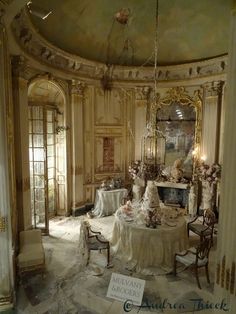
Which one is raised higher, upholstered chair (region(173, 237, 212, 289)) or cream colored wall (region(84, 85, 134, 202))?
cream colored wall (region(84, 85, 134, 202))

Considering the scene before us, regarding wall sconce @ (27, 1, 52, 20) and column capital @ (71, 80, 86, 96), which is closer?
wall sconce @ (27, 1, 52, 20)

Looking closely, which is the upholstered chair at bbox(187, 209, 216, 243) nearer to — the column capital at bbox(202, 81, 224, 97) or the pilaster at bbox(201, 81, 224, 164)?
the pilaster at bbox(201, 81, 224, 164)

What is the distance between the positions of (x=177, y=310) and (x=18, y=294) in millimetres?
2695

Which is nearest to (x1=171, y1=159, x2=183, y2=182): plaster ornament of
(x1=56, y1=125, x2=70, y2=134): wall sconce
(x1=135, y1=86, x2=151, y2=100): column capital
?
(x1=135, y1=86, x2=151, y2=100): column capital

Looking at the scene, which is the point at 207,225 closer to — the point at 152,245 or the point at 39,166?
the point at 152,245

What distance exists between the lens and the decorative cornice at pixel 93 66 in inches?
221

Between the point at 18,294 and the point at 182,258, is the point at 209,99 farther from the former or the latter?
the point at 18,294

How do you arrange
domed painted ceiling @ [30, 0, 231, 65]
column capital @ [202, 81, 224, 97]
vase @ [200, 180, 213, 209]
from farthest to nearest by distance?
vase @ [200, 180, 213, 209] < column capital @ [202, 81, 224, 97] < domed painted ceiling @ [30, 0, 231, 65]

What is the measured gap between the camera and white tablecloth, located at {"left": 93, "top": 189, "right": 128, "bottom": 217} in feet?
26.6

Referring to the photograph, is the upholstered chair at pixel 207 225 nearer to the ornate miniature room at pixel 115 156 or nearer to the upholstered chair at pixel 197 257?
the ornate miniature room at pixel 115 156

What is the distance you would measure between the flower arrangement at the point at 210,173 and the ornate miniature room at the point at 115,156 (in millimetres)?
35

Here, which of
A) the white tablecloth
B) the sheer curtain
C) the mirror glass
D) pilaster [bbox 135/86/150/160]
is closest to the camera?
the sheer curtain

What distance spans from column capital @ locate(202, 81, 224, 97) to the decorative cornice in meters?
0.29

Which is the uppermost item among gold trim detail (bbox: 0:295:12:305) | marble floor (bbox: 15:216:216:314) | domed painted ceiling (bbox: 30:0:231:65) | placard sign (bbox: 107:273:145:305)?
domed painted ceiling (bbox: 30:0:231:65)
